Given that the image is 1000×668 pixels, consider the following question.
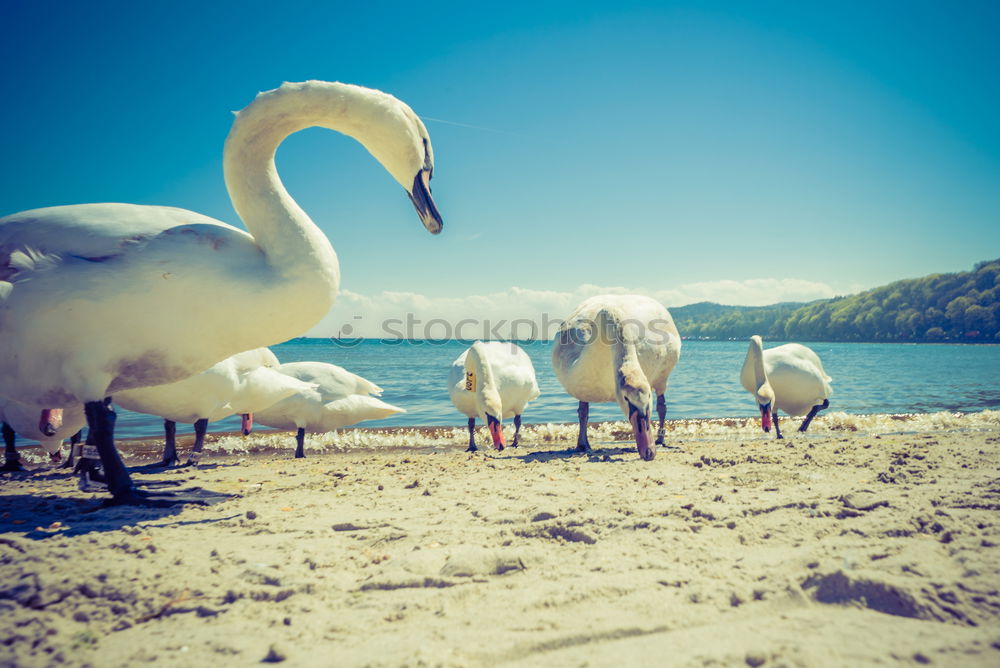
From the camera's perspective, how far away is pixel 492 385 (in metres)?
8.73

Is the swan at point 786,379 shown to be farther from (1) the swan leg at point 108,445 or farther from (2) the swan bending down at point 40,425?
(2) the swan bending down at point 40,425

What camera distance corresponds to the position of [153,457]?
9.40 metres

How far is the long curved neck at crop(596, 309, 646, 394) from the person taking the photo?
20.5 feet

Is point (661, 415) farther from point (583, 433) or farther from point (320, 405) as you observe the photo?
point (320, 405)

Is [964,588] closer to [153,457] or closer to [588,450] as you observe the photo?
[588,450]

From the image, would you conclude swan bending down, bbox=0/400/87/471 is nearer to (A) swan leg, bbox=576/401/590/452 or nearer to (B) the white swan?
(B) the white swan

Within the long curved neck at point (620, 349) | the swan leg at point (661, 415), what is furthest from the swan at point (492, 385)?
the swan leg at point (661, 415)

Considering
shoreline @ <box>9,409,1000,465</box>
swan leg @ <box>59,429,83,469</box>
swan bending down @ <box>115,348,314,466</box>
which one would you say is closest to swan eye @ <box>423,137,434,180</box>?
swan bending down @ <box>115,348,314,466</box>

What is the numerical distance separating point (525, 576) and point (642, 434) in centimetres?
345

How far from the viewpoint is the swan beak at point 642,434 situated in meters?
5.52

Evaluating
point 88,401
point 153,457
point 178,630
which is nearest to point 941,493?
point 178,630

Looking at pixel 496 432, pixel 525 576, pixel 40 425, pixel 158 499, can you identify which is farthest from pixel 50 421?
pixel 525 576

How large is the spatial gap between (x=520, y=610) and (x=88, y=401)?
10.2ft

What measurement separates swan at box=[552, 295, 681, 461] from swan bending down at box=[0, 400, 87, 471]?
549 cm
